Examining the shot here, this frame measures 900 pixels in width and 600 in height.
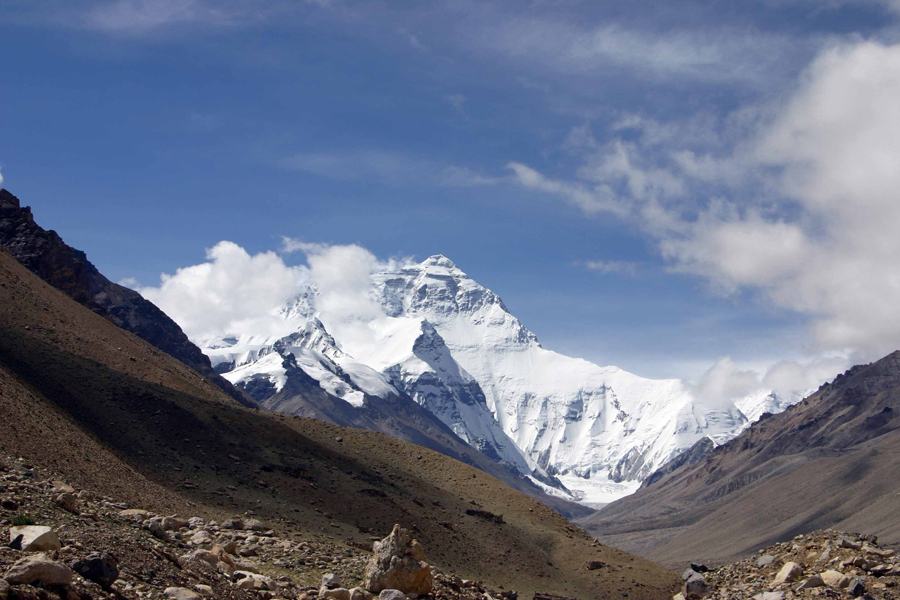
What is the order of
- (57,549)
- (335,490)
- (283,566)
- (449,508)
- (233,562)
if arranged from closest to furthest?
(57,549), (233,562), (283,566), (335,490), (449,508)

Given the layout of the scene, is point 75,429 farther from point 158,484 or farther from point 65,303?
point 65,303

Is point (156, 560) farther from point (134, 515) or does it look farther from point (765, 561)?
point (765, 561)

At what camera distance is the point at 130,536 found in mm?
20578

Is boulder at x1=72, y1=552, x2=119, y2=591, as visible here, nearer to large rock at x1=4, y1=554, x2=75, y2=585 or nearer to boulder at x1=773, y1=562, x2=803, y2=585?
large rock at x1=4, y1=554, x2=75, y2=585

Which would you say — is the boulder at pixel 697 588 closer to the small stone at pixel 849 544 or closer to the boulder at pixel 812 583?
the small stone at pixel 849 544

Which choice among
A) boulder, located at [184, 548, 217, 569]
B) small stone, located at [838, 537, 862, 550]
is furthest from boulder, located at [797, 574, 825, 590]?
boulder, located at [184, 548, 217, 569]

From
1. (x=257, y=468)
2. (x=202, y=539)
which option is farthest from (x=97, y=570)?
(x=257, y=468)

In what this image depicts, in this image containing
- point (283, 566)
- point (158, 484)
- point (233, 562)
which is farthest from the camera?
point (158, 484)

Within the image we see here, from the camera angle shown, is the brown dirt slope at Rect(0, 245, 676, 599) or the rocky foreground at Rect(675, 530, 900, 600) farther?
the brown dirt slope at Rect(0, 245, 676, 599)

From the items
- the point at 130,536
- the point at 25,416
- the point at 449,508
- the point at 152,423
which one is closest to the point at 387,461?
the point at 449,508

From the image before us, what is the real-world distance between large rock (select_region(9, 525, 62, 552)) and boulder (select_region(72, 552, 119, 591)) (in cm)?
67

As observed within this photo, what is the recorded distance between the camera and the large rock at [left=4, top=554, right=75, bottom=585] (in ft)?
47.5

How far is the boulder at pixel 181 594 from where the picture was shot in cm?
1706

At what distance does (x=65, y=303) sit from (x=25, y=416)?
1997 inches
